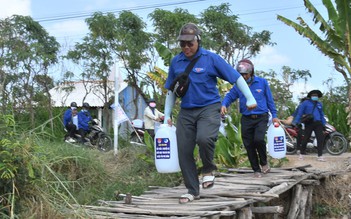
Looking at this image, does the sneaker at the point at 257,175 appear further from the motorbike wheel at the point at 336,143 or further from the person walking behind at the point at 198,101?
the motorbike wheel at the point at 336,143

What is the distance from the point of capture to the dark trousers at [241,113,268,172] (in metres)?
7.01

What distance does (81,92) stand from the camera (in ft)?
72.6

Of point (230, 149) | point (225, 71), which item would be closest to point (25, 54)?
point (230, 149)

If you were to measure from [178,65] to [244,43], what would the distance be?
13.0 meters

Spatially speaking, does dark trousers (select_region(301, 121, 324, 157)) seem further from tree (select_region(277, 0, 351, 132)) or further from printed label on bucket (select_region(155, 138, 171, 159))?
printed label on bucket (select_region(155, 138, 171, 159))

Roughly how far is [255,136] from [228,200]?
1940 millimetres

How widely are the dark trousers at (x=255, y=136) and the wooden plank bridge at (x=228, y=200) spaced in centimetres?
27

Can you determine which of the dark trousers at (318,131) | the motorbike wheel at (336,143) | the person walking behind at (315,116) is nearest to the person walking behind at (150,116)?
the person walking behind at (315,116)

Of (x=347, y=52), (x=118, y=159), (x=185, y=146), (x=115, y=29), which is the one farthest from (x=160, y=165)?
(x=115, y=29)

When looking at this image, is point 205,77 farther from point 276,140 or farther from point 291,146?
point 291,146

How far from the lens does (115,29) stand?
611 inches

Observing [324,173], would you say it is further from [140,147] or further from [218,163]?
[140,147]

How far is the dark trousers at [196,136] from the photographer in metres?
5.13

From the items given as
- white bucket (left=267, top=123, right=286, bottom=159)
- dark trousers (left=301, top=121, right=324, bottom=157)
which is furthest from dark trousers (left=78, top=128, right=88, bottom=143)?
white bucket (left=267, top=123, right=286, bottom=159)
